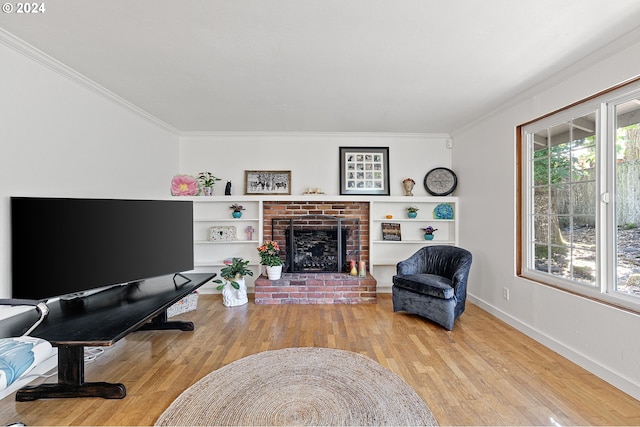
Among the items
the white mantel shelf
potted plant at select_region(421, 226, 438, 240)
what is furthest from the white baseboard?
the white mantel shelf

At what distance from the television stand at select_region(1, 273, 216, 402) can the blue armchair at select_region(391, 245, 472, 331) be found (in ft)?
7.91

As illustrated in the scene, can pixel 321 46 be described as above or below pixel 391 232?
above

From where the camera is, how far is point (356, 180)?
443 centimetres

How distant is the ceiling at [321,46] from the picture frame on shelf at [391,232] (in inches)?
73.3

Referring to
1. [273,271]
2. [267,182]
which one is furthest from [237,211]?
[273,271]

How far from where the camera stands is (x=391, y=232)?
4.39m

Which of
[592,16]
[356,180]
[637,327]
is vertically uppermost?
[592,16]

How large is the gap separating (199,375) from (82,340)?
810 mm

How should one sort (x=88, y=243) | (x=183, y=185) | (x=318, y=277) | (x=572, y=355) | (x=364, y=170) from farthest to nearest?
(x=364, y=170) < (x=183, y=185) < (x=318, y=277) < (x=572, y=355) < (x=88, y=243)

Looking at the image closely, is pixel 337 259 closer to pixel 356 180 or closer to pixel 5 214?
pixel 356 180

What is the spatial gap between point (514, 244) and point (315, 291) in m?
2.38

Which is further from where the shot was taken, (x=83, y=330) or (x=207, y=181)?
(x=207, y=181)

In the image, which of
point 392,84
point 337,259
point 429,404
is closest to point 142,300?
point 429,404

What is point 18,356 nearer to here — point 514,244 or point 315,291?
point 315,291
